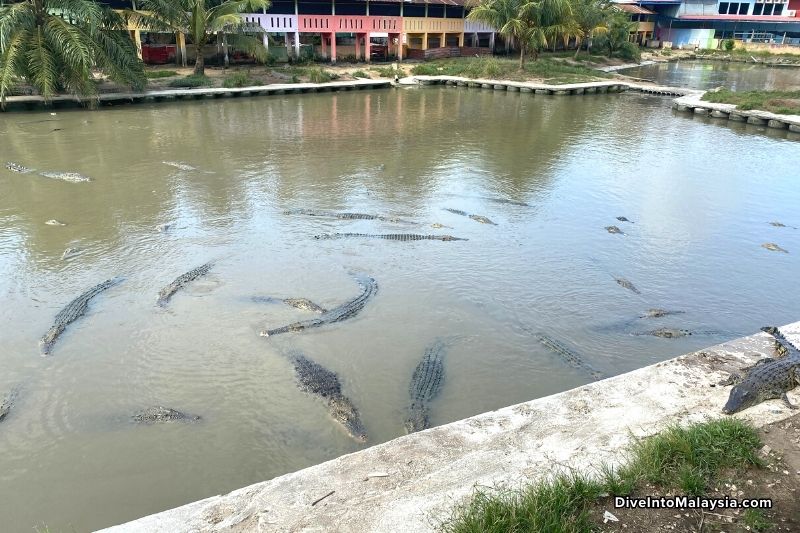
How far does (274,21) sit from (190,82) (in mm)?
8627

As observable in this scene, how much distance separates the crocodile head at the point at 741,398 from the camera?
488 centimetres

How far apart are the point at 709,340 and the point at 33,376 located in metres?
8.45

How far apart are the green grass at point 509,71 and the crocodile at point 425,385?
27.4 metres

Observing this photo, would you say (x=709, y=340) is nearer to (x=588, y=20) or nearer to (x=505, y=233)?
(x=505, y=233)

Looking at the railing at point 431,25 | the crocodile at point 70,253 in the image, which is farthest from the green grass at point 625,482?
the railing at point 431,25

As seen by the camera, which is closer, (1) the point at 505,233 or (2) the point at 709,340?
(2) the point at 709,340

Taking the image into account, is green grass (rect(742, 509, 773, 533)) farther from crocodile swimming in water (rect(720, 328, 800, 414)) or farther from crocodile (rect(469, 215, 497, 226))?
crocodile (rect(469, 215, 497, 226))

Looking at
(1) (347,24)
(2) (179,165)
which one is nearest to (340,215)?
(2) (179,165)

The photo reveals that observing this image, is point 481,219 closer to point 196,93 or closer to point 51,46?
point 51,46

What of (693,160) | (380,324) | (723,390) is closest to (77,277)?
(380,324)

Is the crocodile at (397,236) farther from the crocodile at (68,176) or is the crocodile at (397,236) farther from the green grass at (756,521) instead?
the green grass at (756,521)

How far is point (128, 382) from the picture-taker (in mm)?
6523

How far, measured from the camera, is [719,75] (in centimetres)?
4094

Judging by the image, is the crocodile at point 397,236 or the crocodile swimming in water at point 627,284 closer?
the crocodile swimming in water at point 627,284
